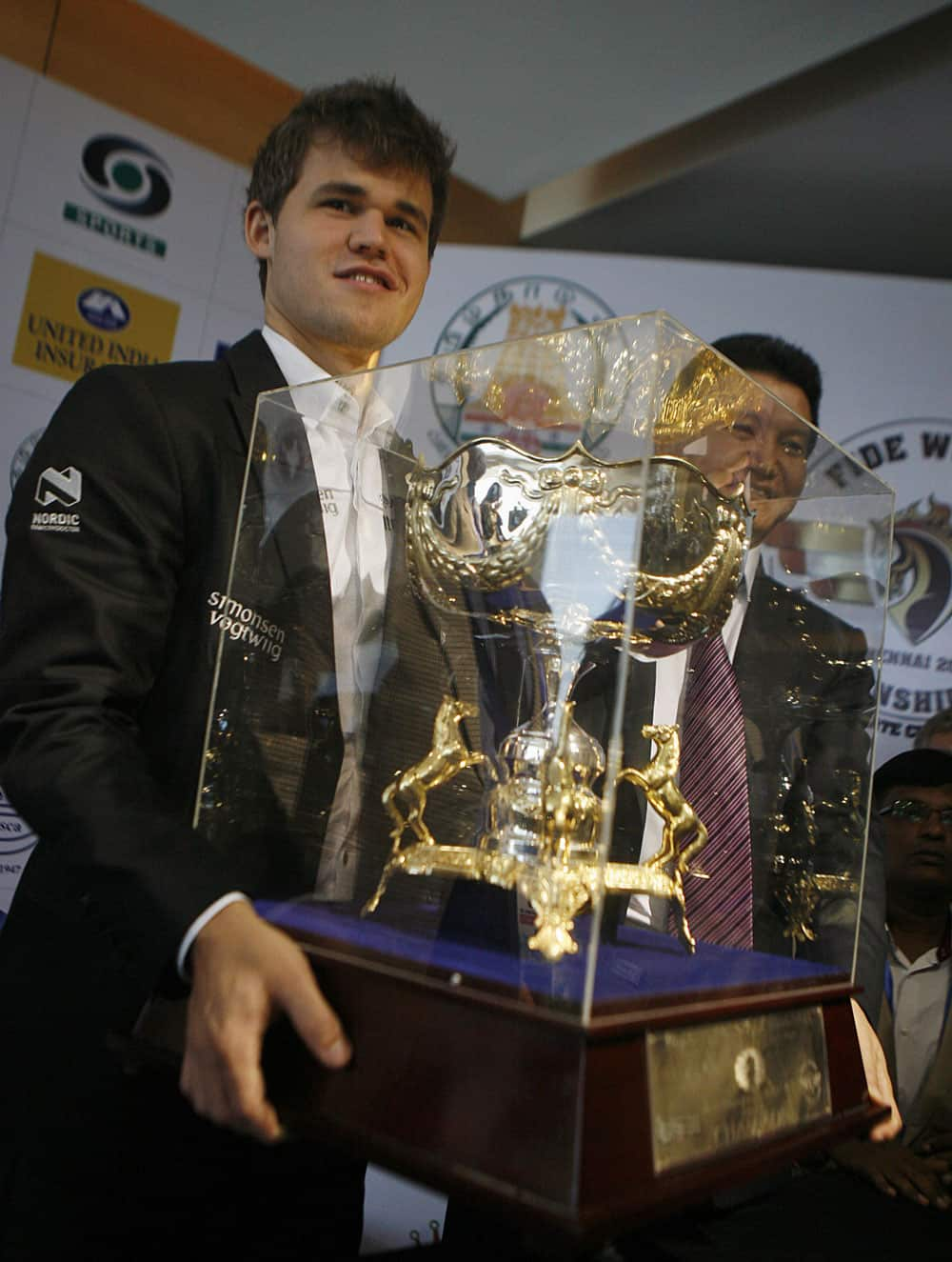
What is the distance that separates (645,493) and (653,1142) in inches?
17.6

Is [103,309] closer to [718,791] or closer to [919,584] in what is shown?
[919,584]

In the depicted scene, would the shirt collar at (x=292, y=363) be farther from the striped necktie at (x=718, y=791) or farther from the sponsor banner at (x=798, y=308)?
the sponsor banner at (x=798, y=308)

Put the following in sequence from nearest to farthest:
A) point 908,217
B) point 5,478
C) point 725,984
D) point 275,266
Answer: point 725,984 < point 275,266 < point 5,478 < point 908,217

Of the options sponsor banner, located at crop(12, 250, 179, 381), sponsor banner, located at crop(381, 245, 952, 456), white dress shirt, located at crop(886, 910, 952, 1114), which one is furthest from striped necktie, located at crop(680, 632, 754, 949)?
sponsor banner, located at crop(12, 250, 179, 381)

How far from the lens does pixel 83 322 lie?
275 cm

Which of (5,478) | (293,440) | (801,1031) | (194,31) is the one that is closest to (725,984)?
(801,1031)

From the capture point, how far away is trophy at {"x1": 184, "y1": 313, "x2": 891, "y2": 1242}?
28.4 inches

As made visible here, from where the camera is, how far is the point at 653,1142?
0.70 meters

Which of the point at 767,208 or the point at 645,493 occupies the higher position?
the point at 767,208

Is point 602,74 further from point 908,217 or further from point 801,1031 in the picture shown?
point 801,1031

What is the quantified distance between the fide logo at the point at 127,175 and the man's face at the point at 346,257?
67.7 inches

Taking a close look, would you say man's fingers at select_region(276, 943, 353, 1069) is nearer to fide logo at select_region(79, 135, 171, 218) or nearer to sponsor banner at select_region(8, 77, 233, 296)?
sponsor banner at select_region(8, 77, 233, 296)

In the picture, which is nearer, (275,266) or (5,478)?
(275,266)

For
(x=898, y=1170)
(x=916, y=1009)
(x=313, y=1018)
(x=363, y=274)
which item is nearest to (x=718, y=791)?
(x=313, y=1018)
